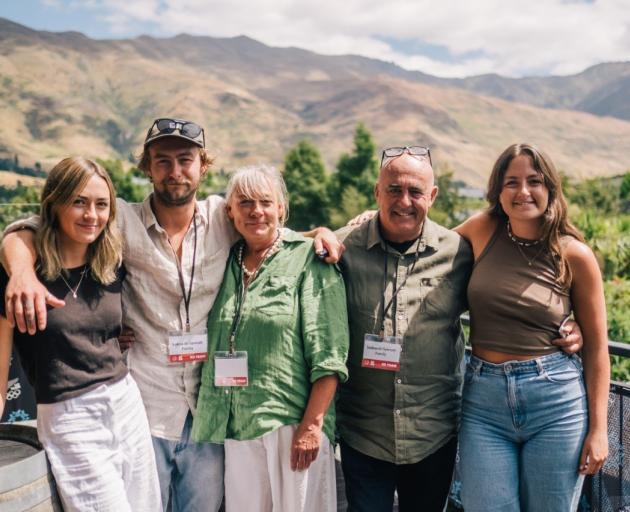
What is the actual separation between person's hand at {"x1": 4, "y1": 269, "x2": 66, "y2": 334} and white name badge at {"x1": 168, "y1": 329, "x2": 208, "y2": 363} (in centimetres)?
61

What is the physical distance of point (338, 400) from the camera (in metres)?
2.87

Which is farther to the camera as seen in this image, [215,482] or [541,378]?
[215,482]

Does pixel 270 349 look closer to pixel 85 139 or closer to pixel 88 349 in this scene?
pixel 88 349

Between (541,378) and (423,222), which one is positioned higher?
(423,222)

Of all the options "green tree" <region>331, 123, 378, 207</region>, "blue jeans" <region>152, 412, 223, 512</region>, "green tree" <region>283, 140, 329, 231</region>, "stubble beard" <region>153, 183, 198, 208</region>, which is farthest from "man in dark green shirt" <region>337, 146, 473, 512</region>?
"green tree" <region>331, 123, 378, 207</region>

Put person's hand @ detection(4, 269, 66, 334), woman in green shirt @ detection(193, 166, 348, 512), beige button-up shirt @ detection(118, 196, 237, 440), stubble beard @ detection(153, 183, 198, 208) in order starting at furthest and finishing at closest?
stubble beard @ detection(153, 183, 198, 208), beige button-up shirt @ detection(118, 196, 237, 440), woman in green shirt @ detection(193, 166, 348, 512), person's hand @ detection(4, 269, 66, 334)

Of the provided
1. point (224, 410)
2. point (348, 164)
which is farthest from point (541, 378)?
point (348, 164)

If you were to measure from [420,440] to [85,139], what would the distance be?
633ft

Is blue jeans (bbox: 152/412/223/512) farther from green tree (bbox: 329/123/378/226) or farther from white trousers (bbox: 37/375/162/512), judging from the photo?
green tree (bbox: 329/123/378/226)

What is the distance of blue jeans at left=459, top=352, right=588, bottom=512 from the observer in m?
2.41

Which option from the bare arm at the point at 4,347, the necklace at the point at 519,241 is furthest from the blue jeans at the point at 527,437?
the bare arm at the point at 4,347

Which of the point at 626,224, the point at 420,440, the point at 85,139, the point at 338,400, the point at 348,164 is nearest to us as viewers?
the point at 420,440

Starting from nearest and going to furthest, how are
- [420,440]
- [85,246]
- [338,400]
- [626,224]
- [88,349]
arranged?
[88,349] < [85,246] < [420,440] < [338,400] < [626,224]

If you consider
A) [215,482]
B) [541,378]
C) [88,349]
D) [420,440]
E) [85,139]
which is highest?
[85,139]
